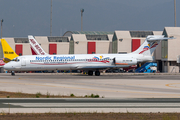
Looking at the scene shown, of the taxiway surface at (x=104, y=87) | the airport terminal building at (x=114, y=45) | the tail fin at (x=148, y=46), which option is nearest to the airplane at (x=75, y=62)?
the tail fin at (x=148, y=46)

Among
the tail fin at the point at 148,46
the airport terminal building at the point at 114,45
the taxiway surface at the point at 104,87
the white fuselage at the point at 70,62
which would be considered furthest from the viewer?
the airport terminal building at the point at 114,45

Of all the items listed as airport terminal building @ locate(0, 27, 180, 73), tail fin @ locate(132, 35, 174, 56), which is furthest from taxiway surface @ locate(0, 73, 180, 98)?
airport terminal building @ locate(0, 27, 180, 73)

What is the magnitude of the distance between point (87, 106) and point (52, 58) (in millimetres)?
37234

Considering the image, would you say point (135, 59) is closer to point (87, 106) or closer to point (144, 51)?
point (144, 51)

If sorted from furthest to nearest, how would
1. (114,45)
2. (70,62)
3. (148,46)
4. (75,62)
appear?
(114,45) → (148,46) → (75,62) → (70,62)

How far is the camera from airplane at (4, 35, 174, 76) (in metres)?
51.9

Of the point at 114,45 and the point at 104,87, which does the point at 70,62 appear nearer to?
the point at 104,87

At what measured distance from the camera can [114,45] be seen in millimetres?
86312

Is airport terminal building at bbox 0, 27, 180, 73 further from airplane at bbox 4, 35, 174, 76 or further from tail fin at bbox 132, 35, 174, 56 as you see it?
airplane at bbox 4, 35, 174, 76

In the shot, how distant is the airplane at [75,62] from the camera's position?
5194 centimetres

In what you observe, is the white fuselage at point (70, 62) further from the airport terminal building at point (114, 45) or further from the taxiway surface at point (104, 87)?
the airport terminal building at point (114, 45)

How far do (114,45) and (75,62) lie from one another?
3486 cm

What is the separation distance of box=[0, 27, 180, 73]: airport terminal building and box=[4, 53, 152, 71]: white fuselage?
2067 cm

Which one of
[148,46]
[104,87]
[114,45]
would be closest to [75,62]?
[148,46]
